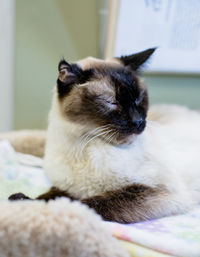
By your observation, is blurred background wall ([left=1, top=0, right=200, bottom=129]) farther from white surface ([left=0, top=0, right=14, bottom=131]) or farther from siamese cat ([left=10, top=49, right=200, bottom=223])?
siamese cat ([left=10, top=49, right=200, bottom=223])

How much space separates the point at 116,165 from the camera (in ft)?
3.24

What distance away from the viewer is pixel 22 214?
Answer: 709 mm

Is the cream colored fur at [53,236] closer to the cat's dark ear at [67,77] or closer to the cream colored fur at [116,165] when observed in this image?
the cream colored fur at [116,165]

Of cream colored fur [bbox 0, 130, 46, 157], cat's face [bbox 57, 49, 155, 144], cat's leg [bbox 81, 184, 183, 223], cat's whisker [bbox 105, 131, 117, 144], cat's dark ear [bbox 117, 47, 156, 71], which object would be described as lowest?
cream colored fur [bbox 0, 130, 46, 157]

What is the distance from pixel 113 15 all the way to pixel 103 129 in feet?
3.27

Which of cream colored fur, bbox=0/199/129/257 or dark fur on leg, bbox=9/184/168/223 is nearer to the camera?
cream colored fur, bbox=0/199/129/257

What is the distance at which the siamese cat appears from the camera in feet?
3.13

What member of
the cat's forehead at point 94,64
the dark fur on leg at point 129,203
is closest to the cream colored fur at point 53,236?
the dark fur on leg at point 129,203

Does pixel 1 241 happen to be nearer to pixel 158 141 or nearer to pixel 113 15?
pixel 158 141

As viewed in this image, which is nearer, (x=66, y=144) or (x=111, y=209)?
(x=111, y=209)

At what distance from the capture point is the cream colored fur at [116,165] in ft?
3.26

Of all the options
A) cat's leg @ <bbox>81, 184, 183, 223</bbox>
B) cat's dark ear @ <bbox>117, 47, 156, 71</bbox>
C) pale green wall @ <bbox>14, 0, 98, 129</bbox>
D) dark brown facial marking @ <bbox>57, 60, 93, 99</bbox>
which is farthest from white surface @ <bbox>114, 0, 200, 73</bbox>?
cat's leg @ <bbox>81, 184, 183, 223</bbox>

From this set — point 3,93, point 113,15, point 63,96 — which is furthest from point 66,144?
point 3,93

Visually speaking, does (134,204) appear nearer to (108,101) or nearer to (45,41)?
(108,101)
